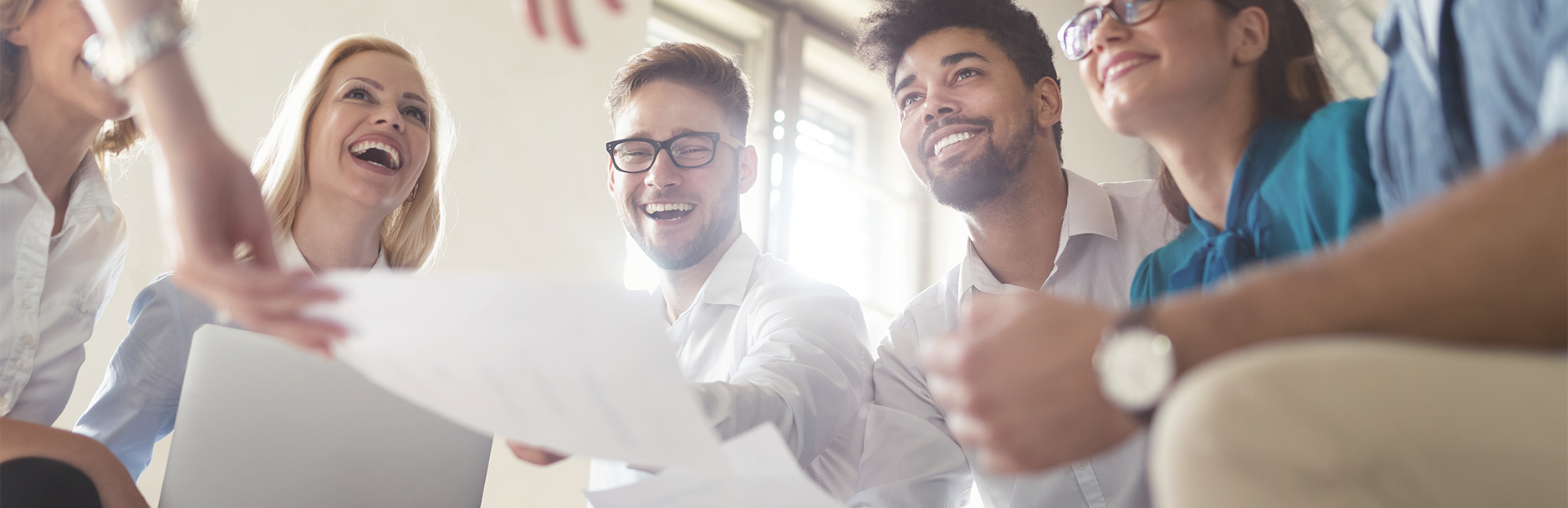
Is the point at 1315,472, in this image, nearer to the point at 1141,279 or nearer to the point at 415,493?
the point at 1141,279

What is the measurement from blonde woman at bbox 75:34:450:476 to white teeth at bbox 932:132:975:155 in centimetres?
80

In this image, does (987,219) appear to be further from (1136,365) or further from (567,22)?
(1136,365)

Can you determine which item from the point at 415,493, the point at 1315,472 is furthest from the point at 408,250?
the point at 1315,472

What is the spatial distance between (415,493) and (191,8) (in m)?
0.77

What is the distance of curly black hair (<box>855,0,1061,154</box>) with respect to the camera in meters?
1.56

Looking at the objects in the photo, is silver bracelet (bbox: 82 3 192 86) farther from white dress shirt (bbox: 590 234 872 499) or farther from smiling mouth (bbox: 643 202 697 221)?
smiling mouth (bbox: 643 202 697 221)

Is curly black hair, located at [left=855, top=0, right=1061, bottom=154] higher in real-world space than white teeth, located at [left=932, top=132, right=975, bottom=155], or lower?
higher

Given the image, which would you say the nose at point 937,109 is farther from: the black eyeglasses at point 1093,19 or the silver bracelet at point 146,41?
the silver bracelet at point 146,41

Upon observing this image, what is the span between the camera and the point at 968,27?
153 cm

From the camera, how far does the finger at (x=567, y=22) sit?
0.61 meters

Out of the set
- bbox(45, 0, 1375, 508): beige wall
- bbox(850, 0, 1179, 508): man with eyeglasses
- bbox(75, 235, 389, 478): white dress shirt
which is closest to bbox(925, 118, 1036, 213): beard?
bbox(850, 0, 1179, 508): man with eyeglasses

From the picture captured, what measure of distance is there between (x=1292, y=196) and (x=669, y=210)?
960 millimetres

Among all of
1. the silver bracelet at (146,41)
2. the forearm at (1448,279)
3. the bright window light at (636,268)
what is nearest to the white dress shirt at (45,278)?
the silver bracelet at (146,41)

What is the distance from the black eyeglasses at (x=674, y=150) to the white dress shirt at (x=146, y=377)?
59cm
